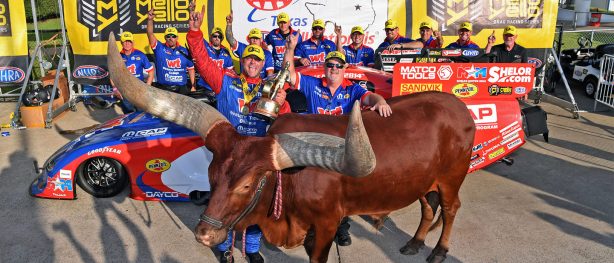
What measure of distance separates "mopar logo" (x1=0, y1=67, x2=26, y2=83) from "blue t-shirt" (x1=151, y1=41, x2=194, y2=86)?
441 centimetres

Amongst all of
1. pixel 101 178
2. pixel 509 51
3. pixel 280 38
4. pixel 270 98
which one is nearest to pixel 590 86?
pixel 509 51

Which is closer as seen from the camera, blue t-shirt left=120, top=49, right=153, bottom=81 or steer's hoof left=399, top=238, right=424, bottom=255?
steer's hoof left=399, top=238, right=424, bottom=255

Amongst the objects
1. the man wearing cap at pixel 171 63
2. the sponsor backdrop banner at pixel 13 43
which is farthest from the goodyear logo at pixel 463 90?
the sponsor backdrop banner at pixel 13 43

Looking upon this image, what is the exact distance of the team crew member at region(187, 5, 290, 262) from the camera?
4578 mm

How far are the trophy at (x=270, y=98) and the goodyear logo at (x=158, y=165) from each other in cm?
239

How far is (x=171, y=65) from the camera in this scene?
30.4ft

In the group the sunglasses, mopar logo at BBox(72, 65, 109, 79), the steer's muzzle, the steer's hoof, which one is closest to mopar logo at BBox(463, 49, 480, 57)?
the sunglasses

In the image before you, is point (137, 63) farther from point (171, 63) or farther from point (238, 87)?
point (238, 87)

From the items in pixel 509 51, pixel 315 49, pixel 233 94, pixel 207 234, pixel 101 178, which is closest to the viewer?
pixel 207 234

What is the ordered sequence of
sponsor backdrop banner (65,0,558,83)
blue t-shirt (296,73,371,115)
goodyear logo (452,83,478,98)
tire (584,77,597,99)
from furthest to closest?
1. tire (584,77,597,99)
2. sponsor backdrop banner (65,0,558,83)
3. goodyear logo (452,83,478,98)
4. blue t-shirt (296,73,371,115)

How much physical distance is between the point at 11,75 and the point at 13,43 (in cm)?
75

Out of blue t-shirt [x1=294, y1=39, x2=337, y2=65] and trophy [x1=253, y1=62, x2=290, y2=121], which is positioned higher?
blue t-shirt [x1=294, y1=39, x2=337, y2=65]

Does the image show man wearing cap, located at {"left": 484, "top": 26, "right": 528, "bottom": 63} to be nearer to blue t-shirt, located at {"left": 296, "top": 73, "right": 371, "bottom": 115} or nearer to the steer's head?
blue t-shirt, located at {"left": 296, "top": 73, "right": 371, "bottom": 115}

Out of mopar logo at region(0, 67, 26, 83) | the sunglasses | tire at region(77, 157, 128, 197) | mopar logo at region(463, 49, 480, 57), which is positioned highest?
mopar logo at region(463, 49, 480, 57)
